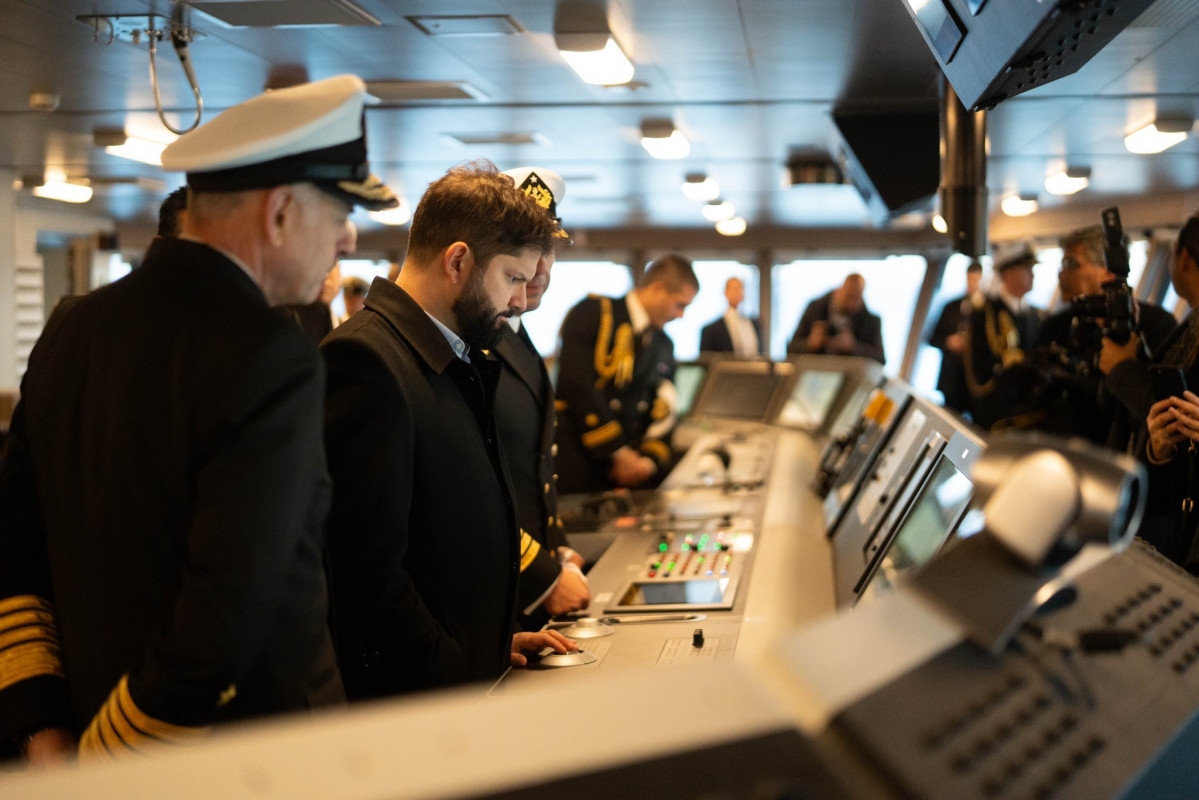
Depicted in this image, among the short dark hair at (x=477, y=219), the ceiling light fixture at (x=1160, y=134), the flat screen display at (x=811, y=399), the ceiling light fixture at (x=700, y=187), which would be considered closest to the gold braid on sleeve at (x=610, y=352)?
the flat screen display at (x=811, y=399)

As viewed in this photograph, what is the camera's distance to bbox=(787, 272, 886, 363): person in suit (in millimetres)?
7785

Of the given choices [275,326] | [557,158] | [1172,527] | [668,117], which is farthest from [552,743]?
[557,158]

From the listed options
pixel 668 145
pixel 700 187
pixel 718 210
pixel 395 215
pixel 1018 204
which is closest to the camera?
pixel 668 145

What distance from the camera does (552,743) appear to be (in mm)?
662

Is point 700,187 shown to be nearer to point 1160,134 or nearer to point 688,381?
point 688,381

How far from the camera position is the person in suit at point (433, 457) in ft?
5.11

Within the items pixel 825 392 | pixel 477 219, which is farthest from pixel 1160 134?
pixel 477 219

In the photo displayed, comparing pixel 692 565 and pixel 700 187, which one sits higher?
pixel 700 187

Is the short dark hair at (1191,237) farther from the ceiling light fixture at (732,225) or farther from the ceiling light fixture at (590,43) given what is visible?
the ceiling light fixture at (732,225)

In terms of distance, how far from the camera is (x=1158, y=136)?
22.1 feet

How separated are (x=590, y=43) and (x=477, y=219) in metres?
2.77

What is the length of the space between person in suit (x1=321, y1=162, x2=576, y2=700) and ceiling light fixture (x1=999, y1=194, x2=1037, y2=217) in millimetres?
9147

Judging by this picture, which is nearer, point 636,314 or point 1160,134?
point 636,314

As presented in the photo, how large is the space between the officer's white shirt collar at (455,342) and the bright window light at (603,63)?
110 inches
